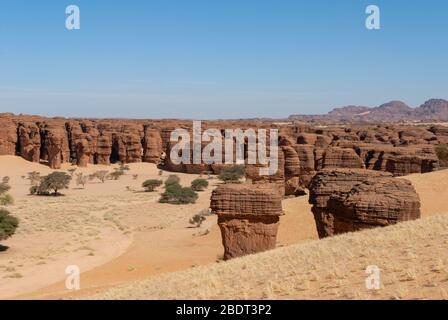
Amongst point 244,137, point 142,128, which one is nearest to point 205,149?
point 244,137

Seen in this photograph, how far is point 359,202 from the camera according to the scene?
18109 millimetres

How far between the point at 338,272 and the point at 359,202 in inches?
256

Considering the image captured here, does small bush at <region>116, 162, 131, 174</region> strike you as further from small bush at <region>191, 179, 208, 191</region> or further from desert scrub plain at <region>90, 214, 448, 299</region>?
desert scrub plain at <region>90, 214, 448, 299</region>

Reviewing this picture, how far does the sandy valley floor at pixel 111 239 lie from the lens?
77.0 feet

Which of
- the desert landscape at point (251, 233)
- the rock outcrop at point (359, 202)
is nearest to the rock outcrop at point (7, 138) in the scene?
the desert landscape at point (251, 233)

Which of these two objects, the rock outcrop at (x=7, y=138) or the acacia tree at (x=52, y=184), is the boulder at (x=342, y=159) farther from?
the rock outcrop at (x=7, y=138)

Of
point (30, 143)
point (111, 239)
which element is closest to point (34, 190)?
point (30, 143)

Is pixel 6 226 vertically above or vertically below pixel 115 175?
above

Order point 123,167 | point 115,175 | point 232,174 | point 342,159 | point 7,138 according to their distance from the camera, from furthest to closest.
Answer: point 7,138 → point 123,167 → point 115,175 → point 232,174 → point 342,159

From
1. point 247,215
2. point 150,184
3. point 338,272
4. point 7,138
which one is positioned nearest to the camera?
point 338,272

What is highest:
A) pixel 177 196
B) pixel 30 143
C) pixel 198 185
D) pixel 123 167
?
pixel 30 143

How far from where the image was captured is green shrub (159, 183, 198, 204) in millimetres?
50188

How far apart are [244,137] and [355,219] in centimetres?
6279

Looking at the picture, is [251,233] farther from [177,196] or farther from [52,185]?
[52,185]
